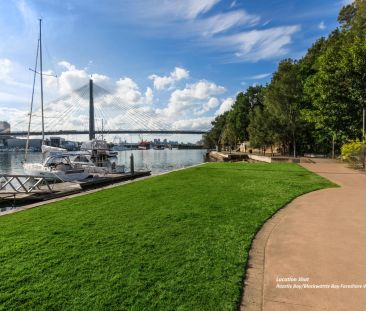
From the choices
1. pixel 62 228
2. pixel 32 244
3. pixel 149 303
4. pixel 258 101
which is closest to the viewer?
pixel 149 303

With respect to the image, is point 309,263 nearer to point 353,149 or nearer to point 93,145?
point 353,149

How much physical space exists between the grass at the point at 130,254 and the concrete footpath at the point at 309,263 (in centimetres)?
28

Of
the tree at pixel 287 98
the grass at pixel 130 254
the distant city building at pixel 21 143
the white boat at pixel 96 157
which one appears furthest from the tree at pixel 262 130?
the distant city building at pixel 21 143

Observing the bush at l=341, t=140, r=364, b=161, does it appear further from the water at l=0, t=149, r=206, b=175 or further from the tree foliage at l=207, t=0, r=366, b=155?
the water at l=0, t=149, r=206, b=175

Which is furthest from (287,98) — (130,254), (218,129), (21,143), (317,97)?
(21,143)

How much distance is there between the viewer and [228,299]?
11.6 feet

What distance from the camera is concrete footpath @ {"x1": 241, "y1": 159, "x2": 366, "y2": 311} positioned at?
3.55 meters

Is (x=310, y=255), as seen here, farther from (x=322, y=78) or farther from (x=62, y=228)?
(x=322, y=78)

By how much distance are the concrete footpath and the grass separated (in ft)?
0.93

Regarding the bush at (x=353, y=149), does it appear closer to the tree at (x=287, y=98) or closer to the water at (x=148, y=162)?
the tree at (x=287, y=98)

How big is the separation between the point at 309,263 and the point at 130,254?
116 inches

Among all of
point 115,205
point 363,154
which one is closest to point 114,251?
point 115,205

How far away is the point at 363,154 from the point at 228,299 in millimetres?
20112

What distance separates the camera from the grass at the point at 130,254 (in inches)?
142
